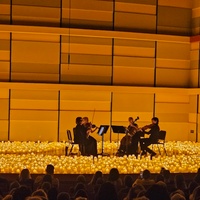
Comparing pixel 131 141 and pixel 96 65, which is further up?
pixel 96 65

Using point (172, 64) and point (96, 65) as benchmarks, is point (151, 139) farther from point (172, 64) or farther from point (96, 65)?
point (172, 64)

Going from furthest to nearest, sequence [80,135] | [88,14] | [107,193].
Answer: [88,14]
[80,135]
[107,193]

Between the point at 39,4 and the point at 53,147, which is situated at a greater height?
the point at 39,4

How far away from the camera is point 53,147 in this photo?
1488cm

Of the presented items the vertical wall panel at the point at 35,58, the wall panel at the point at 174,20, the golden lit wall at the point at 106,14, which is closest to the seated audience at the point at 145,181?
the vertical wall panel at the point at 35,58

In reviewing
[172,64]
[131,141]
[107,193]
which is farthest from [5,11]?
[107,193]

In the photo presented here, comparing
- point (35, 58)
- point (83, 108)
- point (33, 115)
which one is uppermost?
point (35, 58)

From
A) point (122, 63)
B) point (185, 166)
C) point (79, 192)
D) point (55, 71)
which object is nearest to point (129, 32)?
point (122, 63)

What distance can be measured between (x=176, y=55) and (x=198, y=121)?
94.2 inches

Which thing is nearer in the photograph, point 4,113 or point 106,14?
point 4,113

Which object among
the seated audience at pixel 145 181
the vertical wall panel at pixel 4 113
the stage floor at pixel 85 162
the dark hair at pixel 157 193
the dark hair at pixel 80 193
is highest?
the vertical wall panel at pixel 4 113

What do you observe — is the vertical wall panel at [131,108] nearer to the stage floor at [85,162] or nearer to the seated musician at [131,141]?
the stage floor at [85,162]

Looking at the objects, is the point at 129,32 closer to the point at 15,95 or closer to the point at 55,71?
the point at 55,71

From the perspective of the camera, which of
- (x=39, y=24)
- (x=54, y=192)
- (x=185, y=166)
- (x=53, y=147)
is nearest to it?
(x=54, y=192)
